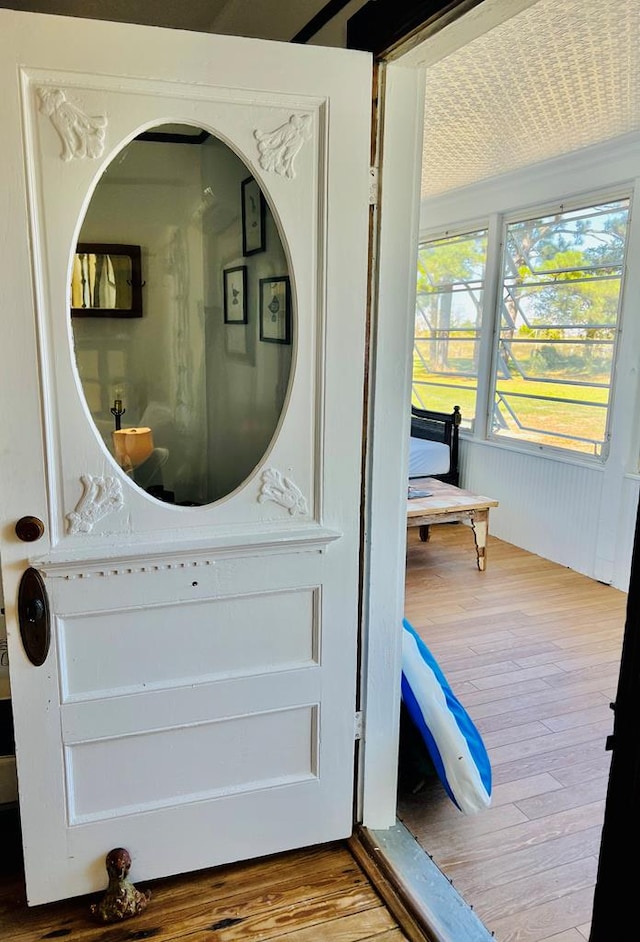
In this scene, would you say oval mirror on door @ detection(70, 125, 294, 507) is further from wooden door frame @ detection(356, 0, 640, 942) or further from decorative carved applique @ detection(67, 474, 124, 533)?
wooden door frame @ detection(356, 0, 640, 942)

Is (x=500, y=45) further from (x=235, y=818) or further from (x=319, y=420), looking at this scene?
(x=235, y=818)

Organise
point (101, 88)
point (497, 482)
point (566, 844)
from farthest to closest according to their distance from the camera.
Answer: point (497, 482) → point (566, 844) → point (101, 88)

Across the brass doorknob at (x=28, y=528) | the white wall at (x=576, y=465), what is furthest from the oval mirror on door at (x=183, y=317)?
the white wall at (x=576, y=465)

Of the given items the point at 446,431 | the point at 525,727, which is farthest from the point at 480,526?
the point at 525,727

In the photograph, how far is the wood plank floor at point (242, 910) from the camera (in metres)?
1.64

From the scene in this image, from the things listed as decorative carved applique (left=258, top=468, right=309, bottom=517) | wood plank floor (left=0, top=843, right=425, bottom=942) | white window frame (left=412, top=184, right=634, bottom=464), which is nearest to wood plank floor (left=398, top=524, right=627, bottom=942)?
wood plank floor (left=0, top=843, right=425, bottom=942)

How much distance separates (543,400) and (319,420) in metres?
3.36

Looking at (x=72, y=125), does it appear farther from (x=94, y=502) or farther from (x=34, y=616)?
(x=34, y=616)

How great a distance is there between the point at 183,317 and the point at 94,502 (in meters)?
0.52

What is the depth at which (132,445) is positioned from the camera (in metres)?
1.67

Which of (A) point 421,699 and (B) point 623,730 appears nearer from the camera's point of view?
(B) point 623,730

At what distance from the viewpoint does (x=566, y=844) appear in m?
2.02

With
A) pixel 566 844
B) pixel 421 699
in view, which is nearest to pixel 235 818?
pixel 421 699

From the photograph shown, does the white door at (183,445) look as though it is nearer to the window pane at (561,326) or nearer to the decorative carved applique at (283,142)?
the decorative carved applique at (283,142)
